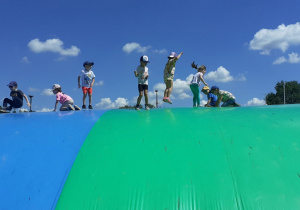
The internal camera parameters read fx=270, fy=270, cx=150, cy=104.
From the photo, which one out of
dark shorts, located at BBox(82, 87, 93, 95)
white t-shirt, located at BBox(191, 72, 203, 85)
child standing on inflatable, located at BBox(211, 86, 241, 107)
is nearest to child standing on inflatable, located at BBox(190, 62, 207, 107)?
white t-shirt, located at BBox(191, 72, 203, 85)

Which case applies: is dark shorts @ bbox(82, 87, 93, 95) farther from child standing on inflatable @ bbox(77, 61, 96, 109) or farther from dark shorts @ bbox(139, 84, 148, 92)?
dark shorts @ bbox(139, 84, 148, 92)

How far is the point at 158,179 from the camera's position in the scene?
9.46 feet

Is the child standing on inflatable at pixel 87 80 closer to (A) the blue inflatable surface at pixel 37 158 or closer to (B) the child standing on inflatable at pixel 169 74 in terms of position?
(B) the child standing on inflatable at pixel 169 74

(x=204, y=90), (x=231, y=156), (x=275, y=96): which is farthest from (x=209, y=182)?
(x=275, y=96)

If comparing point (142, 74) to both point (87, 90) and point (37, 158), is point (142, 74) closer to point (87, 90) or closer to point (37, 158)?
point (87, 90)

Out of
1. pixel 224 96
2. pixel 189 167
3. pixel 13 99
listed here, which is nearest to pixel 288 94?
pixel 224 96

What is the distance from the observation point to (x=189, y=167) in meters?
3.01

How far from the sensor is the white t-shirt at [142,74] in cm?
633

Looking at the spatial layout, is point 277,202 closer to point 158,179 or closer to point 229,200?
point 229,200

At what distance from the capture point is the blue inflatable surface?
2.83m

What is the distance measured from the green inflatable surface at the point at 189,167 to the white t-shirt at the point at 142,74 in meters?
2.52

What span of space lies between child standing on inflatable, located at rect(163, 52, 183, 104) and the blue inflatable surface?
11.6 ft

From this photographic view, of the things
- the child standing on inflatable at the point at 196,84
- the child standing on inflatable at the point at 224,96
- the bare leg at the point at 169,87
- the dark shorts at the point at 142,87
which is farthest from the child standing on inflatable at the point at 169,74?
the dark shorts at the point at 142,87

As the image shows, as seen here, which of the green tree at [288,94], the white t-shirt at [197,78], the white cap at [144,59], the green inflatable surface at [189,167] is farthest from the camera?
the green tree at [288,94]
